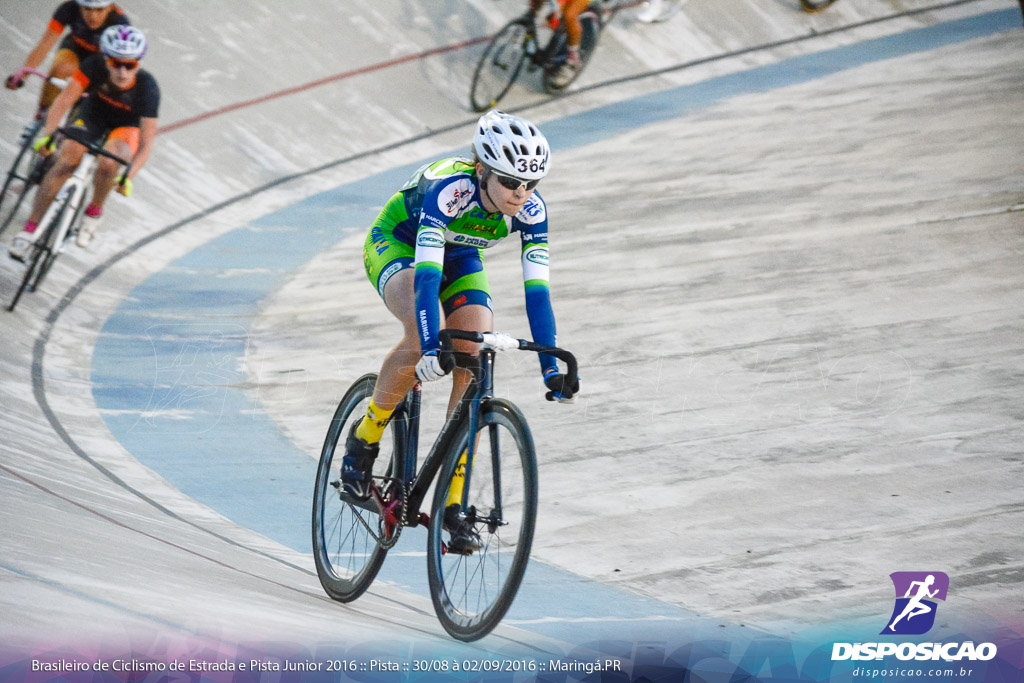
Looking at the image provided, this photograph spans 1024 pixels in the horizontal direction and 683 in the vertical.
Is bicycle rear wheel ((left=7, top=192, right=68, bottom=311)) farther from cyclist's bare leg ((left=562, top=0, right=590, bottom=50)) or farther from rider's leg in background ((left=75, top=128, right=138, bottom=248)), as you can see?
cyclist's bare leg ((left=562, top=0, right=590, bottom=50))

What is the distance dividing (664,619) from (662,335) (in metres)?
2.88

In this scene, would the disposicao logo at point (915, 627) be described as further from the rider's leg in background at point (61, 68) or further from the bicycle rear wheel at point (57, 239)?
the rider's leg in background at point (61, 68)

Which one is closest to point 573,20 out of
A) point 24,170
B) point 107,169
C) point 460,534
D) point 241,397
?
point 24,170

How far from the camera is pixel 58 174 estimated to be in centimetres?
689

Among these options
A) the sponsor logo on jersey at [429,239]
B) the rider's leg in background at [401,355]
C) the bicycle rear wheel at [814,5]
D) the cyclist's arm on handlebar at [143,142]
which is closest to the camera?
the sponsor logo on jersey at [429,239]

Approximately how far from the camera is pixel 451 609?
349 centimetres

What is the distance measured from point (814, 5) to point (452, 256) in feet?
37.0

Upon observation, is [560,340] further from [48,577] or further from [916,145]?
[916,145]

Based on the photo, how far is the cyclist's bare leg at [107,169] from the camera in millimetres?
6855

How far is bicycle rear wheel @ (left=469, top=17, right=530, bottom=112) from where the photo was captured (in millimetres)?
11000

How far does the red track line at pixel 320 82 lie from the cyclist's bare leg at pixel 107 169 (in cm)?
254

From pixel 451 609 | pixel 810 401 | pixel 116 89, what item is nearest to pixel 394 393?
pixel 451 609

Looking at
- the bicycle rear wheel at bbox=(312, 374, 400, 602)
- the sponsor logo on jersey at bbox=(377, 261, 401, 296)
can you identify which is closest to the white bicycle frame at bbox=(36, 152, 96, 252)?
the bicycle rear wheel at bbox=(312, 374, 400, 602)

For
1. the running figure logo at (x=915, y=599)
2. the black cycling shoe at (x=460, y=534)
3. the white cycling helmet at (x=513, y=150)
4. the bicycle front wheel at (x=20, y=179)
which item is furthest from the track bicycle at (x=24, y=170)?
the running figure logo at (x=915, y=599)
